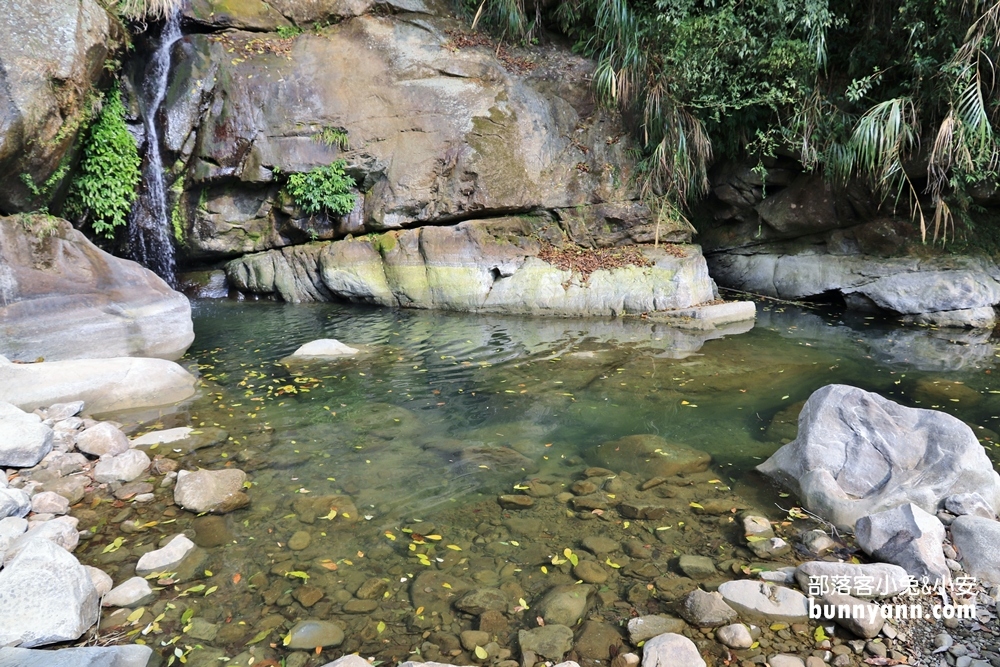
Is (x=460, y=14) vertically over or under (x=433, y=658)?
over

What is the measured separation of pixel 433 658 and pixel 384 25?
490 inches

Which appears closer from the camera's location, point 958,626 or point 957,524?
point 958,626

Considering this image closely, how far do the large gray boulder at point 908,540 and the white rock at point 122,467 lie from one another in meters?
4.63

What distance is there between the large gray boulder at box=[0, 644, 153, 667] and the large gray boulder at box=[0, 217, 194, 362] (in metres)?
4.90

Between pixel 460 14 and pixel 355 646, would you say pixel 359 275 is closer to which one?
pixel 460 14

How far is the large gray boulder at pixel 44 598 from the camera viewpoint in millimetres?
2592

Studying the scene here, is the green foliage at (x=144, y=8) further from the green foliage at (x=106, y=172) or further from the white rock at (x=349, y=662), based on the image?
the white rock at (x=349, y=662)

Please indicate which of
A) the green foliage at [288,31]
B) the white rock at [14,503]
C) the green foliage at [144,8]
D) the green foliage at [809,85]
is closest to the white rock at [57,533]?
the white rock at [14,503]

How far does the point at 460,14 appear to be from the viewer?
41.9 feet

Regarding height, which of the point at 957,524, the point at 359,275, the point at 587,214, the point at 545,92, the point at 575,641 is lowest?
the point at 575,641

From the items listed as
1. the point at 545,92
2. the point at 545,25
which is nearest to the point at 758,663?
the point at 545,92

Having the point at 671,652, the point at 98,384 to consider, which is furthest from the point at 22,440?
the point at 671,652

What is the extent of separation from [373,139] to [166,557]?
9.32m

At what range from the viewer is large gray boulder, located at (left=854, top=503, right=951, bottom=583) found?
2959 millimetres
